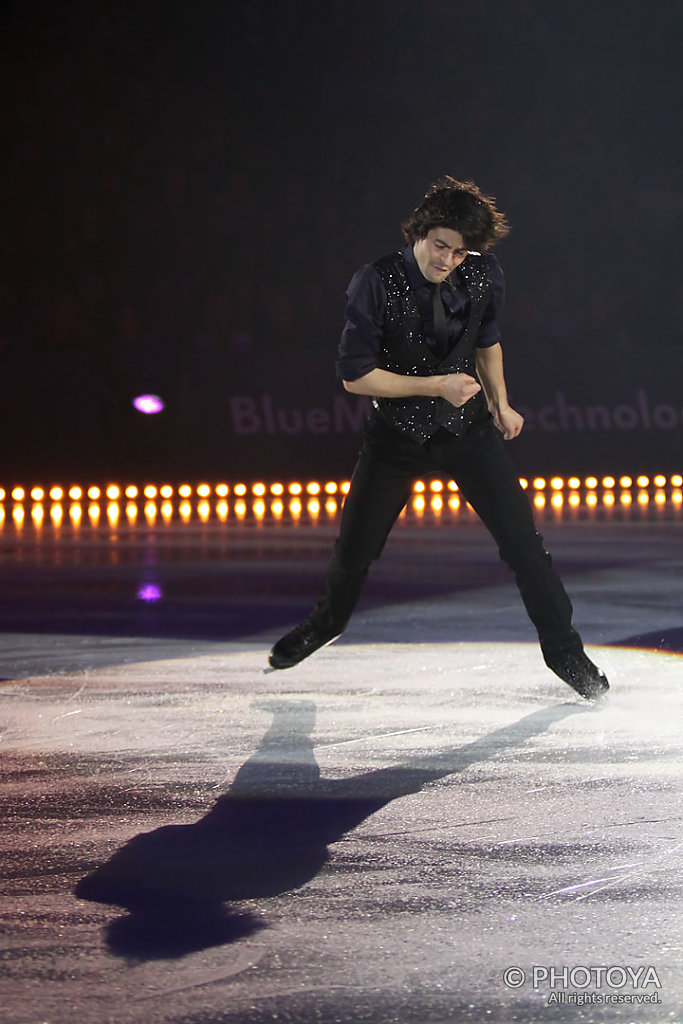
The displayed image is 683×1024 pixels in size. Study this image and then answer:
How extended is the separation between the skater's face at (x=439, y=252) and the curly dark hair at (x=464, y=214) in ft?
0.06

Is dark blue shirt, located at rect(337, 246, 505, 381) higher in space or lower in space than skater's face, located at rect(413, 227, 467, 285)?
lower

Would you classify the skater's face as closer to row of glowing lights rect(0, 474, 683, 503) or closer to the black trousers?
the black trousers

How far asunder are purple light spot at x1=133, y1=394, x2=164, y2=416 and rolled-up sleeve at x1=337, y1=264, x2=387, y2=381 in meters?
10.9

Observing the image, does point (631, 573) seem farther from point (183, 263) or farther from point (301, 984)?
point (183, 263)

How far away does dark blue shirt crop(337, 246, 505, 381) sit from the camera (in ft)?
15.7

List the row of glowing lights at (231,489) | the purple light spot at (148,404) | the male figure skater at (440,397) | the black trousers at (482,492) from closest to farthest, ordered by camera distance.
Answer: the male figure skater at (440,397)
the black trousers at (482,492)
the row of glowing lights at (231,489)
the purple light spot at (148,404)

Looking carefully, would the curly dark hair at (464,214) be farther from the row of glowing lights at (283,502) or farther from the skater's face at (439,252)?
the row of glowing lights at (283,502)

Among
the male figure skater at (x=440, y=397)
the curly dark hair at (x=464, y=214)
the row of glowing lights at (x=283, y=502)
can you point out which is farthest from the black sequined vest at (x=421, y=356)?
the row of glowing lights at (x=283, y=502)

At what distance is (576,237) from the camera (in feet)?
62.9

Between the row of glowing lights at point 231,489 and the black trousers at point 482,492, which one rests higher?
the black trousers at point 482,492

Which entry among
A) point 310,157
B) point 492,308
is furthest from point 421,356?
point 310,157

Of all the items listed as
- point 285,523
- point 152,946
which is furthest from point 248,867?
point 285,523

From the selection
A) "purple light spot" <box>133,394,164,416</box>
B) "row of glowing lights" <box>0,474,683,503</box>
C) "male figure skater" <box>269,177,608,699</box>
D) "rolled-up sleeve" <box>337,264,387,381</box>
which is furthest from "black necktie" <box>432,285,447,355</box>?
"purple light spot" <box>133,394,164,416</box>

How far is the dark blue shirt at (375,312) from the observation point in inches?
188
